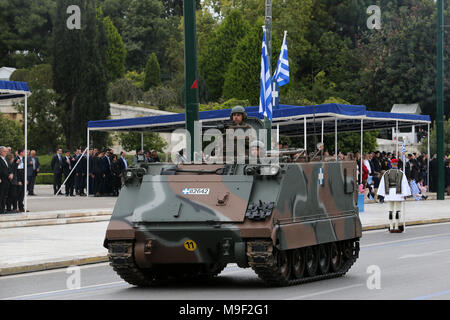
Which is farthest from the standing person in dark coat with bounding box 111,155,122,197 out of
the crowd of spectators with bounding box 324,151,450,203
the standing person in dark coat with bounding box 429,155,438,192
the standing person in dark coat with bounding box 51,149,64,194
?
the standing person in dark coat with bounding box 429,155,438,192

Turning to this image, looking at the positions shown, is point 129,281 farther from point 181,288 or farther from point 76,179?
point 76,179

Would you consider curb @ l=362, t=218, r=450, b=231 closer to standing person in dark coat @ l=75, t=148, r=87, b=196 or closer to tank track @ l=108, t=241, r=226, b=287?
tank track @ l=108, t=241, r=226, b=287

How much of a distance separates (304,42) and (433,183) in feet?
142

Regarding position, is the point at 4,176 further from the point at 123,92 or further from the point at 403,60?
the point at 403,60

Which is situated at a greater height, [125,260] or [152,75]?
[152,75]

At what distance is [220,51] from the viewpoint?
83.1 metres

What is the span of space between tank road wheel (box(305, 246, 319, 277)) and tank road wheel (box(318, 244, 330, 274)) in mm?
142

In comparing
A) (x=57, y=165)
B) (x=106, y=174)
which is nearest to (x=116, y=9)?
(x=57, y=165)

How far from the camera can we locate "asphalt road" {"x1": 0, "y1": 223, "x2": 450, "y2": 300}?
13086 mm

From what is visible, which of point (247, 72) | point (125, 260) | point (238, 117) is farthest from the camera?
point (247, 72)

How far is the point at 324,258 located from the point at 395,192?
1133 cm

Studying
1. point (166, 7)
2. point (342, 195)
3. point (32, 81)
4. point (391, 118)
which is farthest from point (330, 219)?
point (166, 7)

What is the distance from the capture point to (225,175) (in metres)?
14.1

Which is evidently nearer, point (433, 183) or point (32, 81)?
point (433, 183)
